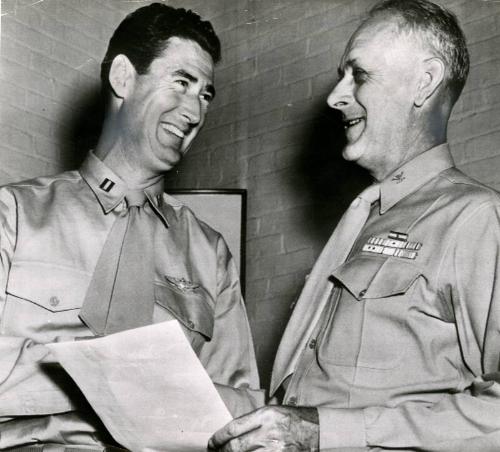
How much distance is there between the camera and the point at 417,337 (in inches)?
64.1

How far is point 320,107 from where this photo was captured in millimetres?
3191

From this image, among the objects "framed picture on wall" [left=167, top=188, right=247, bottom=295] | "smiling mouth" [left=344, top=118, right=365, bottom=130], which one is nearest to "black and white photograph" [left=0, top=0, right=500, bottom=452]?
"smiling mouth" [left=344, top=118, right=365, bottom=130]

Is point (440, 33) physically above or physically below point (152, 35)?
below

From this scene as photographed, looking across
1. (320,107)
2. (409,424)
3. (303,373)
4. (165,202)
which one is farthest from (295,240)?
(409,424)

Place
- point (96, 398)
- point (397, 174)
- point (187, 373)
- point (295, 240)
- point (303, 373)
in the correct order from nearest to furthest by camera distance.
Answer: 1. point (187, 373)
2. point (96, 398)
3. point (303, 373)
4. point (397, 174)
5. point (295, 240)

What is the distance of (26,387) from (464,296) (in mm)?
938

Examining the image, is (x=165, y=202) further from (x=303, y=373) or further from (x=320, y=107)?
(x=320, y=107)

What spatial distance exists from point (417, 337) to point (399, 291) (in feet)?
0.32

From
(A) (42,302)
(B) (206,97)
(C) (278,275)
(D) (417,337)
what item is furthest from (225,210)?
(D) (417,337)

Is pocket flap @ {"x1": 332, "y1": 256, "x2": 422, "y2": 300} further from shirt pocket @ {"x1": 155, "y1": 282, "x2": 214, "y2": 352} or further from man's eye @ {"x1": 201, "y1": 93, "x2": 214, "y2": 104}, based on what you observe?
man's eye @ {"x1": 201, "y1": 93, "x2": 214, "y2": 104}

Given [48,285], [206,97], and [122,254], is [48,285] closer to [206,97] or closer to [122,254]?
[122,254]

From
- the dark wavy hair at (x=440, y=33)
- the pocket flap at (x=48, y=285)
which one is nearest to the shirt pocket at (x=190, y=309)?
the pocket flap at (x=48, y=285)

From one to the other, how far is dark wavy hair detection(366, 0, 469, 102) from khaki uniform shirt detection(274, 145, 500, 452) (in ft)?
0.90

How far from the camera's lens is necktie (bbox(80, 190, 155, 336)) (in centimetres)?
195
